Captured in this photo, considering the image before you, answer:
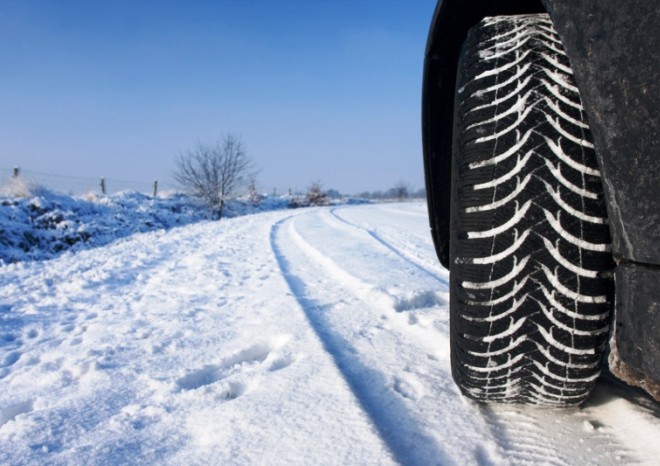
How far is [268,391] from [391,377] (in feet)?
1.34

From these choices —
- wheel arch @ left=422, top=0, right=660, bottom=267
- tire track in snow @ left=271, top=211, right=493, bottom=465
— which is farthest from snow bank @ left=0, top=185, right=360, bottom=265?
wheel arch @ left=422, top=0, right=660, bottom=267

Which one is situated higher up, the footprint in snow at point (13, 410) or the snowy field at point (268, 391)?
the snowy field at point (268, 391)

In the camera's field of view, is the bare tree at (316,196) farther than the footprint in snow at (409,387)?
Yes

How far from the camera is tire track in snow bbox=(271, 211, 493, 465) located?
958 mm

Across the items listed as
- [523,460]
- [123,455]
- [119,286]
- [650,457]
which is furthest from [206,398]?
[119,286]

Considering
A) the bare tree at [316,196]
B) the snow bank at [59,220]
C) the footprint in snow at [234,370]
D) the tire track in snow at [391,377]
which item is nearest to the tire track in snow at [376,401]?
the tire track in snow at [391,377]

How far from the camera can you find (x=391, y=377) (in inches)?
51.6

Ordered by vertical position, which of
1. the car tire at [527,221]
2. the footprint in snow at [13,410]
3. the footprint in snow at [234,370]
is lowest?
the footprint in snow at [13,410]

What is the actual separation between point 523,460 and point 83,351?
5.43 feet

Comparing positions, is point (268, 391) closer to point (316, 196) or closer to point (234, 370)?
point (234, 370)

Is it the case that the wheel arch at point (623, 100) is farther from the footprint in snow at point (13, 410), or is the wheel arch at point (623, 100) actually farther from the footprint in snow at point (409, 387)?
the footprint in snow at point (13, 410)

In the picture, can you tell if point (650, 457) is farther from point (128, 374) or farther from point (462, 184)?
point (128, 374)

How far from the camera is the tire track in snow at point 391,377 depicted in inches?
37.7

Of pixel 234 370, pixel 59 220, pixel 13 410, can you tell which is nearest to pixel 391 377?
pixel 234 370
